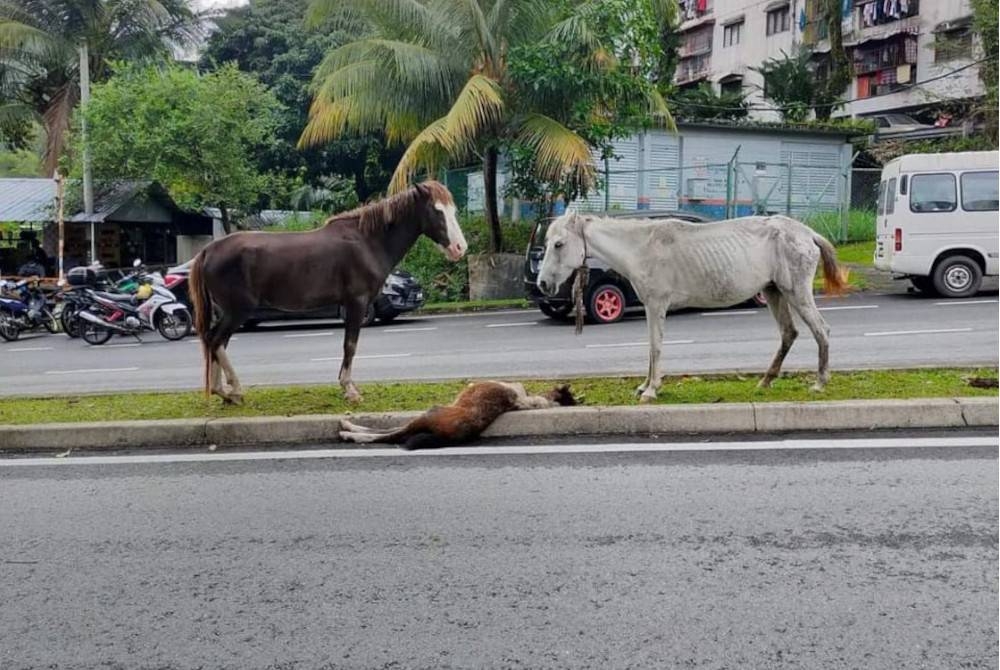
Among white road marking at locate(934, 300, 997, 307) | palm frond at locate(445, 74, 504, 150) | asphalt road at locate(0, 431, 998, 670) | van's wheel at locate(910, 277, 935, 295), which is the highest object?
palm frond at locate(445, 74, 504, 150)

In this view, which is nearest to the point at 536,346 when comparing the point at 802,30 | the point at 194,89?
the point at 194,89

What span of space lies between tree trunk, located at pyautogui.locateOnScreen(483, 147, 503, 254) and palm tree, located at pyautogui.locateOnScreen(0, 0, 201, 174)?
1363 centimetres

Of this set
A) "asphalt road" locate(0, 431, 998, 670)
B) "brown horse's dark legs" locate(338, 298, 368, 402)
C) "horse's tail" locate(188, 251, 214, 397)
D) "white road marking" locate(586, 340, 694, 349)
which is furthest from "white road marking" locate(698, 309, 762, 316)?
"horse's tail" locate(188, 251, 214, 397)

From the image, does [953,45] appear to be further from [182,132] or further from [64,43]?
[64,43]

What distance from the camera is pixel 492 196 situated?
20.8 meters

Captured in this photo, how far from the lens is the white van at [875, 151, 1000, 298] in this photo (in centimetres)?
1680

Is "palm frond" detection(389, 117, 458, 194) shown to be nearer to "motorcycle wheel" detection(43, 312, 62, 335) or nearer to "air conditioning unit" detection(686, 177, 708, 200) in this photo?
"air conditioning unit" detection(686, 177, 708, 200)

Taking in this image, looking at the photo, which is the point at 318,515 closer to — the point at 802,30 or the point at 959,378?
the point at 959,378

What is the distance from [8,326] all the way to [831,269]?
17.9 metres

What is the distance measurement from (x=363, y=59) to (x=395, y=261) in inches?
515

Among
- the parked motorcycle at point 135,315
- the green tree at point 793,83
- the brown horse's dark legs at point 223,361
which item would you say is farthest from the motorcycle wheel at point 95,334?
the green tree at point 793,83

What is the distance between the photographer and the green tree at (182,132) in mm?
23031

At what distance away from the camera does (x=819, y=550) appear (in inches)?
179

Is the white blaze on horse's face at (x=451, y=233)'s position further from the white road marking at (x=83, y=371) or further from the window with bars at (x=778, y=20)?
the window with bars at (x=778, y=20)
